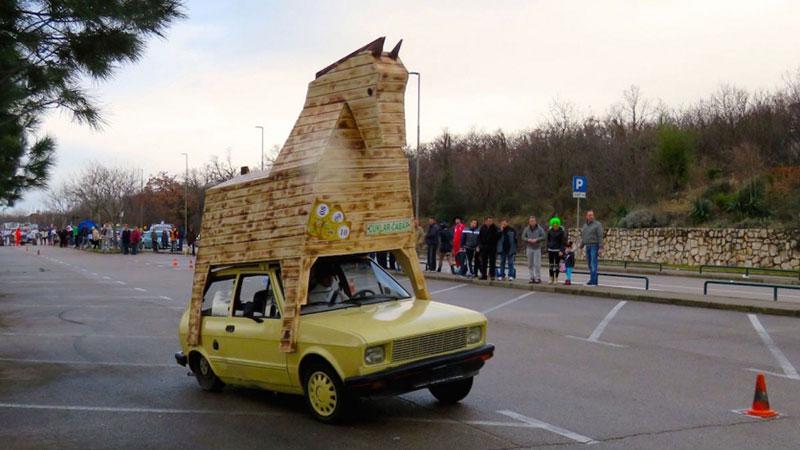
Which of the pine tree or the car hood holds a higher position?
the pine tree

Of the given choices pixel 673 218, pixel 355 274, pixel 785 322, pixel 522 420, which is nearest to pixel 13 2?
pixel 355 274

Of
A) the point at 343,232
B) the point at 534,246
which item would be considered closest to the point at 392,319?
the point at 343,232

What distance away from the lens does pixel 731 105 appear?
45750mm

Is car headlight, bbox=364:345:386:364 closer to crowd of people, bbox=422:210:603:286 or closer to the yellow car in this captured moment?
the yellow car

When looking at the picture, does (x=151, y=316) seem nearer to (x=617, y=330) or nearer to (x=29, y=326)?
(x=29, y=326)

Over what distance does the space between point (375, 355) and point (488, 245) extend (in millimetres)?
16615

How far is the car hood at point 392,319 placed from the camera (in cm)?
719

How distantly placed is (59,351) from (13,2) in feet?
21.2

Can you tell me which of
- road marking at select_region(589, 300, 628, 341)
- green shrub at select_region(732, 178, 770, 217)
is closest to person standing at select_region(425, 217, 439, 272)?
road marking at select_region(589, 300, 628, 341)

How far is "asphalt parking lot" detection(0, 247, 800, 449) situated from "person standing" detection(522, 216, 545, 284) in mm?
5515

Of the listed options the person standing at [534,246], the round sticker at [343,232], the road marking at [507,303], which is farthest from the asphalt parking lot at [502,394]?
the person standing at [534,246]

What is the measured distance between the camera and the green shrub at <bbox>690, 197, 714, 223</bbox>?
34.8 metres

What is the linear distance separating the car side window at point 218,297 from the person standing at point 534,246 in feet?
44.9

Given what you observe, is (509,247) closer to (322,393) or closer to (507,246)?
(507,246)
